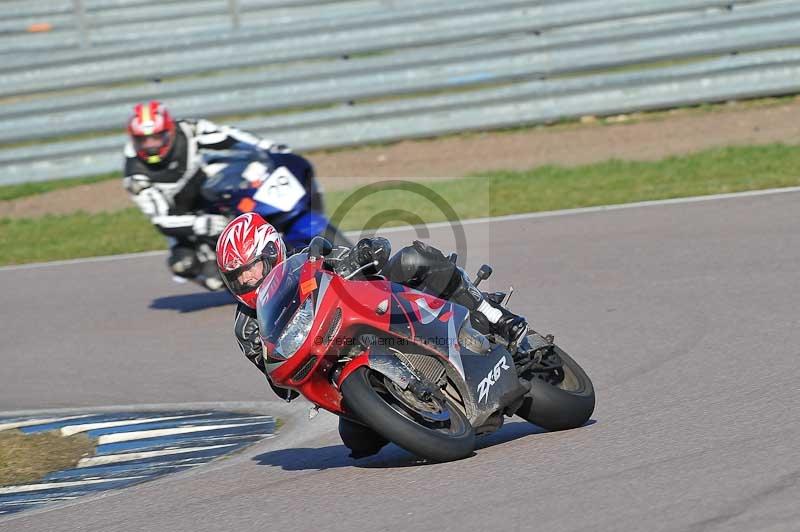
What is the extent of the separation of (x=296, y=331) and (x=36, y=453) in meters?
2.29

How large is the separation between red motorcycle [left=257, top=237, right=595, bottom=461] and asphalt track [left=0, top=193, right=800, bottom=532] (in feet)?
0.57

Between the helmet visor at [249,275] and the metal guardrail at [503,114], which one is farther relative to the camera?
the metal guardrail at [503,114]

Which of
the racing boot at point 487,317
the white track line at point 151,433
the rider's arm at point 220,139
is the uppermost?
the rider's arm at point 220,139

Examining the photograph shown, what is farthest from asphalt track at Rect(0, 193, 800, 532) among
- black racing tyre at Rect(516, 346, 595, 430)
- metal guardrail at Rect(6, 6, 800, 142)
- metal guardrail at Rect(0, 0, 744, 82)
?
metal guardrail at Rect(0, 0, 744, 82)

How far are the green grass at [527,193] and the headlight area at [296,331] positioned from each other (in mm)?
6384

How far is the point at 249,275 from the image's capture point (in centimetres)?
535

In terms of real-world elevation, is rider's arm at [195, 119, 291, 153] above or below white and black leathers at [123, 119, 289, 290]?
above

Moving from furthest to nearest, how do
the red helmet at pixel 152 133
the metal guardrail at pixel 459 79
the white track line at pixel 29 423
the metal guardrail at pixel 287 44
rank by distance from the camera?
1. the metal guardrail at pixel 287 44
2. the metal guardrail at pixel 459 79
3. the red helmet at pixel 152 133
4. the white track line at pixel 29 423

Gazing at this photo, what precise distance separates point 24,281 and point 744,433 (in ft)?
28.5

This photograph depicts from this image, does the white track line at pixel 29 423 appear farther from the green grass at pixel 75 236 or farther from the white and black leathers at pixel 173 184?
the green grass at pixel 75 236

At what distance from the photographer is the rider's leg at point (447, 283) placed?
544cm

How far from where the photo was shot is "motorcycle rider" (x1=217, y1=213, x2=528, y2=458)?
17.3 feet

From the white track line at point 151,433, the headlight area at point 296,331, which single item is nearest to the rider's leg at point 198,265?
the white track line at point 151,433

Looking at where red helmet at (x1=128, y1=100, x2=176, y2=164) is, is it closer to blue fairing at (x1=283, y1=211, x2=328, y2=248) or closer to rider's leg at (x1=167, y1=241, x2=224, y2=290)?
rider's leg at (x1=167, y1=241, x2=224, y2=290)
